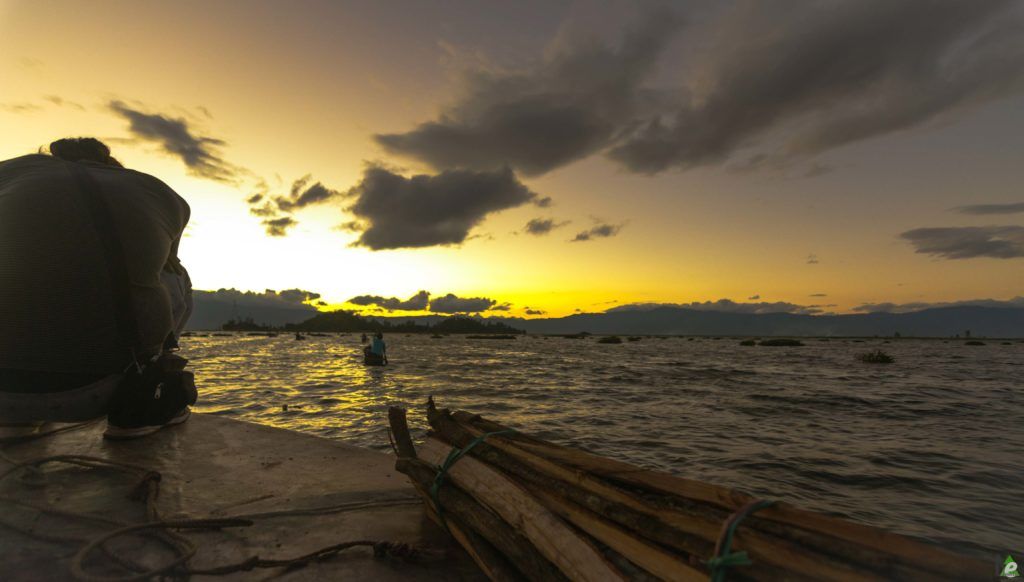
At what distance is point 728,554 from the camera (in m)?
1.97

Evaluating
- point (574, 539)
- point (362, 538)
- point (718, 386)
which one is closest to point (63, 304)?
point (362, 538)

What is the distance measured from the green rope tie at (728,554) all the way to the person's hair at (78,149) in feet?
20.1

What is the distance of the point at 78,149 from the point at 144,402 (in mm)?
2685

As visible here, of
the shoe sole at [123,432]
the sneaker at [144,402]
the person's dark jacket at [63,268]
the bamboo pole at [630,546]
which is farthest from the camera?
the shoe sole at [123,432]

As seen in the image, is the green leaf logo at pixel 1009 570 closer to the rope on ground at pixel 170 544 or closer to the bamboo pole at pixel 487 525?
the bamboo pole at pixel 487 525

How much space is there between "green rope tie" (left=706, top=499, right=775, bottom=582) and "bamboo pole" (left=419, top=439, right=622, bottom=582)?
484 mm

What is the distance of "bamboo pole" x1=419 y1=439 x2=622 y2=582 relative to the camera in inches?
90.7

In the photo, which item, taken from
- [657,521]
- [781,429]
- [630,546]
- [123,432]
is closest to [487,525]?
[630,546]

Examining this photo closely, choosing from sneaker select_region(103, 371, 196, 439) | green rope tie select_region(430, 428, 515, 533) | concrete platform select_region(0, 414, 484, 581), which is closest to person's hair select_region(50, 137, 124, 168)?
sneaker select_region(103, 371, 196, 439)

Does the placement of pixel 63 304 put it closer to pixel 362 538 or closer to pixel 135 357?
pixel 135 357

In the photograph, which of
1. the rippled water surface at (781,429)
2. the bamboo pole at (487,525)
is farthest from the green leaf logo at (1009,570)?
the rippled water surface at (781,429)

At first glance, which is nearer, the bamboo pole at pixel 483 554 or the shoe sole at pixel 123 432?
the bamboo pole at pixel 483 554

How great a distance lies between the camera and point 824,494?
7.66m

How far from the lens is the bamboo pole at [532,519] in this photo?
2303 mm
